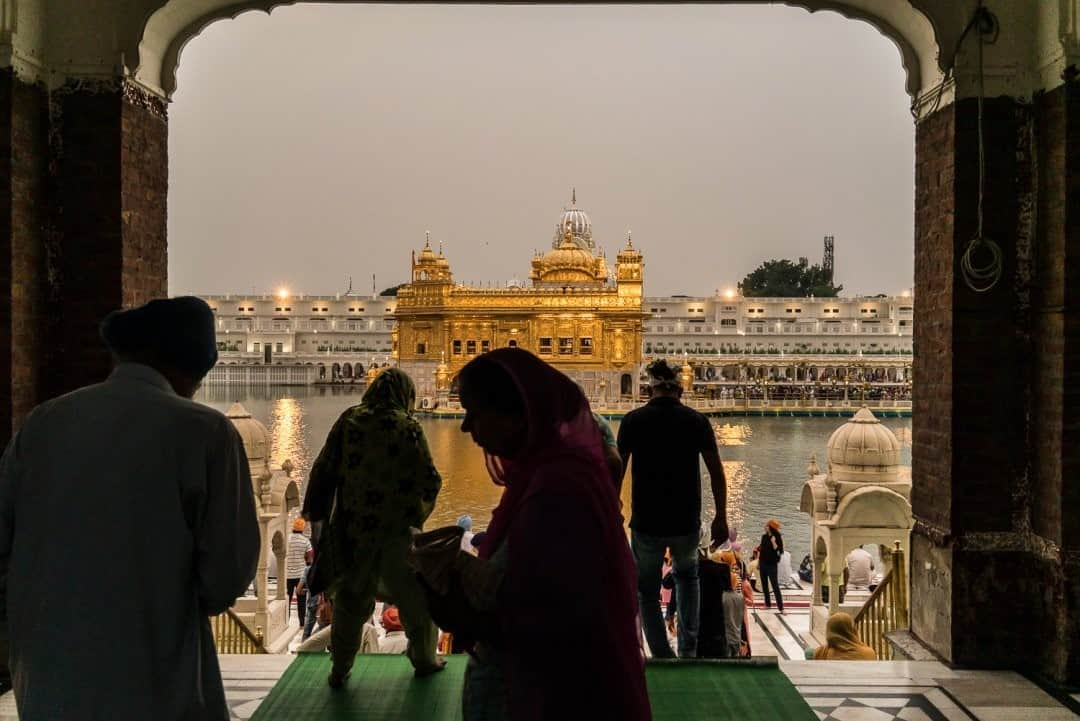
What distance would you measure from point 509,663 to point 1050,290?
2451mm

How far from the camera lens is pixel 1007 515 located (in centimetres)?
318

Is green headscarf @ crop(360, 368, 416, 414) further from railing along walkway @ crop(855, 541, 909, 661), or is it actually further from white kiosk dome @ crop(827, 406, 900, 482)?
white kiosk dome @ crop(827, 406, 900, 482)

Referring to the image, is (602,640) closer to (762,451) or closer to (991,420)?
(991,420)

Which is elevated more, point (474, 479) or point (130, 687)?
point (130, 687)

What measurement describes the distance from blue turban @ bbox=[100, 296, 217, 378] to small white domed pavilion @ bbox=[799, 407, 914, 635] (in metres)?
4.48

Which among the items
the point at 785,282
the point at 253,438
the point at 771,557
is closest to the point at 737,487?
the point at 771,557

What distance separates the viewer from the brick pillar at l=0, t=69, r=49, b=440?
118 inches

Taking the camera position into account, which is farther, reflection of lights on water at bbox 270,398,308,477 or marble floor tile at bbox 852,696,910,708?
reflection of lights on water at bbox 270,398,308,477

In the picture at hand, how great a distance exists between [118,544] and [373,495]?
3.80 feet

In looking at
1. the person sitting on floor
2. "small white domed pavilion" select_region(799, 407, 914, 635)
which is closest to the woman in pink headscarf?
the person sitting on floor

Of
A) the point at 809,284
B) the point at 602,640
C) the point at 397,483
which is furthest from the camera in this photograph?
the point at 809,284

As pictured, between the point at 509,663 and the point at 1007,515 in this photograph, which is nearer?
the point at 509,663

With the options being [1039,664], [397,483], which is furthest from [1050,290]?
[397,483]

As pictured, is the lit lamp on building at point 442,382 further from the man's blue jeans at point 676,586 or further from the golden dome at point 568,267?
the man's blue jeans at point 676,586
